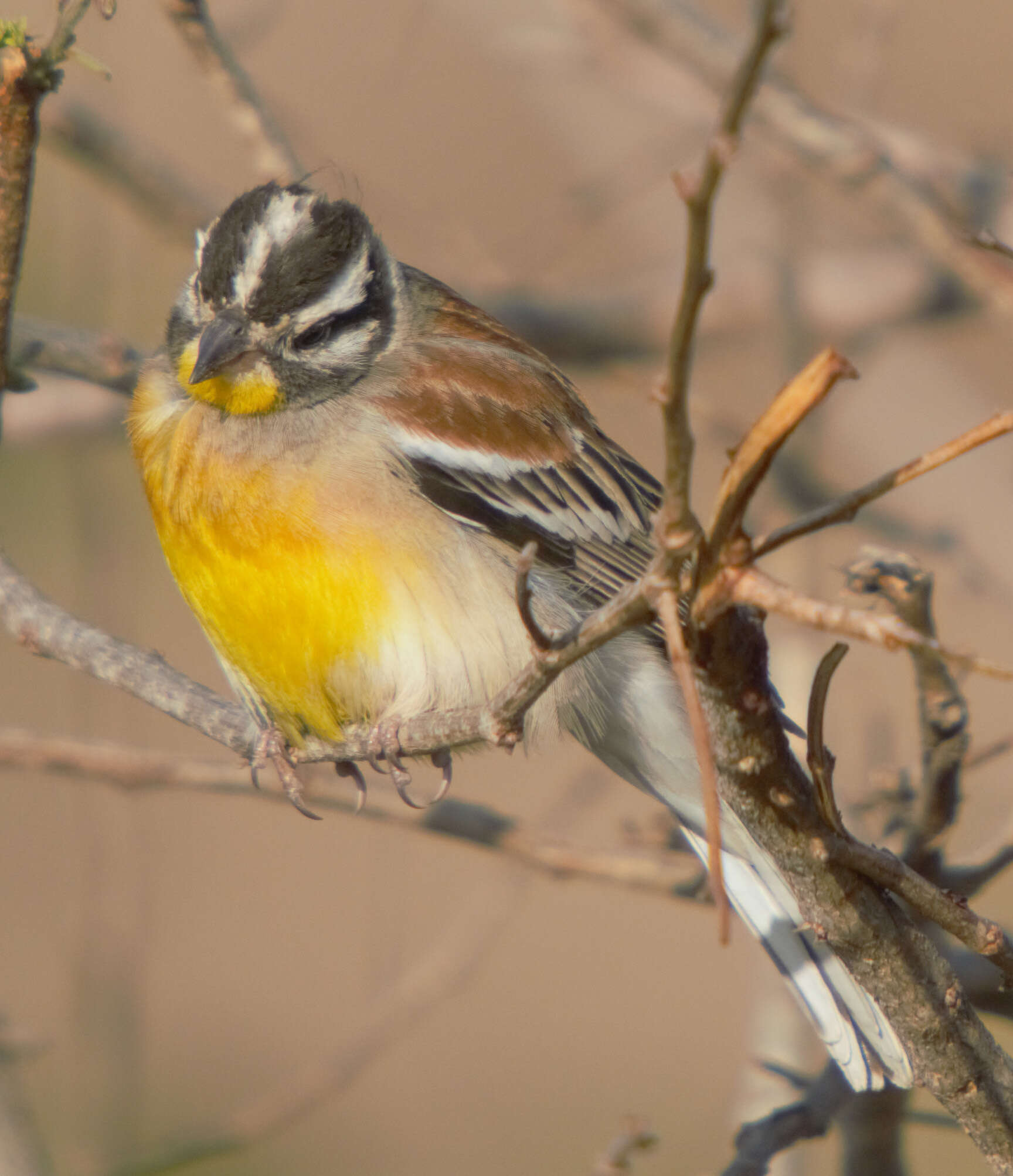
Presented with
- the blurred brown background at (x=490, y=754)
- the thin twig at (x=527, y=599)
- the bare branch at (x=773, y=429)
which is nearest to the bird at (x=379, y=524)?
the blurred brown background at (x=490, y=754)

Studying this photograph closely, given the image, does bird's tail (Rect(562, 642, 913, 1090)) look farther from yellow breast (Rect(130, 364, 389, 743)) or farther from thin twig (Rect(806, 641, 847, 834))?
thin twig (Rect(806, 641, 847, 834))

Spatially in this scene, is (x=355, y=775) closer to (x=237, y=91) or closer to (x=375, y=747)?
(x=375, y=747)

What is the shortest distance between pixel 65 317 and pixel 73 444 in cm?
257

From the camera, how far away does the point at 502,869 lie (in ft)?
19.0

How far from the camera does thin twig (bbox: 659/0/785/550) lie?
1.25 meters

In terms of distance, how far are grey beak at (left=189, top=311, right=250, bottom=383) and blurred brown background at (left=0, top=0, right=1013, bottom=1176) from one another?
1.39 m

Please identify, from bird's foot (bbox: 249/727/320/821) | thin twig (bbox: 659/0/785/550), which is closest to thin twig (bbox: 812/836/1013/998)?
thin twig (bbox: 659/0/785/550)

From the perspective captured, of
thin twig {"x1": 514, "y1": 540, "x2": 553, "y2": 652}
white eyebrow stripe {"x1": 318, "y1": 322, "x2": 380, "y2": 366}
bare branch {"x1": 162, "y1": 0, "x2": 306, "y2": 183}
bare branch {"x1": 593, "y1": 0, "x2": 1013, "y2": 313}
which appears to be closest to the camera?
thin twig {"x1": 514, "y1": 540, "x2": 553, "y2": 652}

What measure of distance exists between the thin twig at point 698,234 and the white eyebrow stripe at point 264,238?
7.46 ft

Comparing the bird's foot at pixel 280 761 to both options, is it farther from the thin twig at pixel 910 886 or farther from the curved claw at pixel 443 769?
the thin twig at pixel 910 886

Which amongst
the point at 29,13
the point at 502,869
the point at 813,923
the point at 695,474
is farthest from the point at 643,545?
the point at 29,13

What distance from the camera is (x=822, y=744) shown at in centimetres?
198

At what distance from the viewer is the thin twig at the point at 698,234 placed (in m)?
1.25

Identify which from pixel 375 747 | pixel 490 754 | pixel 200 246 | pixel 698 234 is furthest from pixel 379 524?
pixel 490 754
